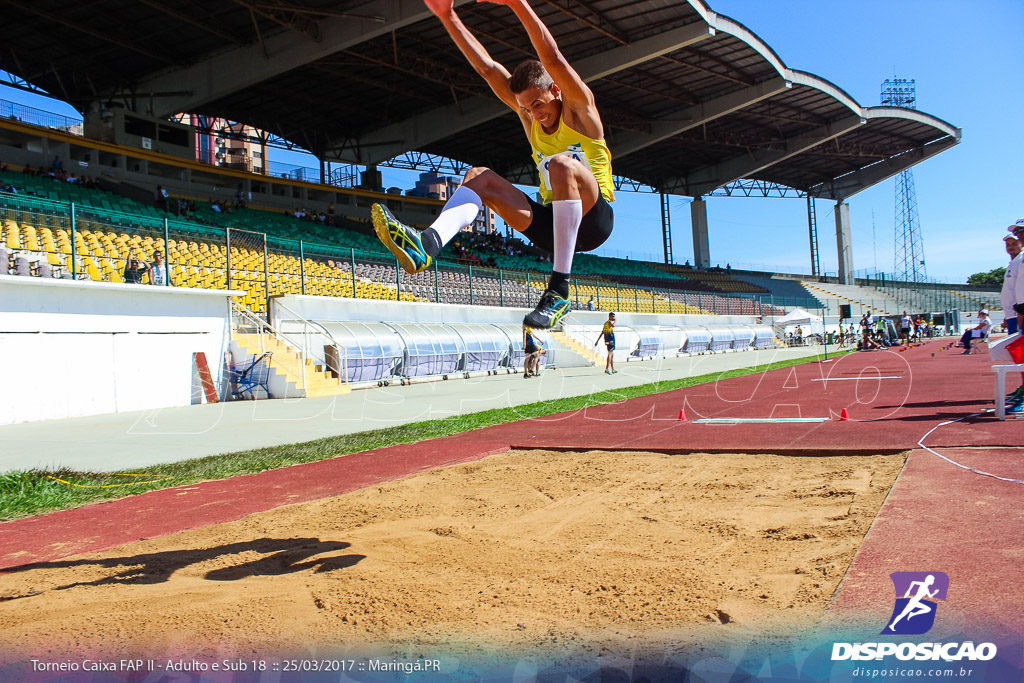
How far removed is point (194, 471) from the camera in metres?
8.09

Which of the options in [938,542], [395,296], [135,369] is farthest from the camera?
[395,296]

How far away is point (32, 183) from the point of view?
83.7ft

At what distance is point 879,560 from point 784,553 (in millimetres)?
543

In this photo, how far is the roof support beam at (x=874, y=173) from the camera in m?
61.0

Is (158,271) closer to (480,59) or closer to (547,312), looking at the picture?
(480,59)

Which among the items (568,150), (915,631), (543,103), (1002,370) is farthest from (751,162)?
(915,631)

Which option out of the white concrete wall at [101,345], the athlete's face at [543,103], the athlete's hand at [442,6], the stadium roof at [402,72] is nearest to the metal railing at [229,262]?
the white concrete wall at [101,345]

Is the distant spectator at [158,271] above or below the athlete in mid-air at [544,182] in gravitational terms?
above

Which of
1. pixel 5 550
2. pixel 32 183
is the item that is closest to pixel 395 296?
pixel 32 183

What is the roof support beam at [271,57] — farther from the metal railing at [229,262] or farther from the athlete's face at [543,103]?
the athlete's face at [543,103]

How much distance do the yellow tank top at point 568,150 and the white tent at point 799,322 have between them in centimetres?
4758

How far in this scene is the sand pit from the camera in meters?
3.21

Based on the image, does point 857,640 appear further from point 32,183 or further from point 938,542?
point 32,183

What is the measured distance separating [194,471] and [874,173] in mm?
71336
